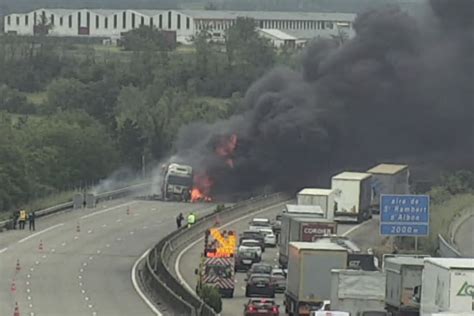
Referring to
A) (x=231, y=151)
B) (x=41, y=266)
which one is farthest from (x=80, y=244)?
(x=231, y=151)

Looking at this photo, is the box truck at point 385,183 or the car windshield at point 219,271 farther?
the box truck at point 385,183

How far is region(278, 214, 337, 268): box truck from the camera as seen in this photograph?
6431 cm

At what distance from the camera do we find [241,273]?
64.7 m

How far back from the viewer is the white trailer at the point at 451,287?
40.4 metres

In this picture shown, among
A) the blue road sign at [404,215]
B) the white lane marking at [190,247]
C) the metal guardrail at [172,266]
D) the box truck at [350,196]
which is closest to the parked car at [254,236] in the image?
the white lane marking at [190,247]

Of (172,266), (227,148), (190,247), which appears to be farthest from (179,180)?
(172,266)

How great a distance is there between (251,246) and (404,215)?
7.02 metres

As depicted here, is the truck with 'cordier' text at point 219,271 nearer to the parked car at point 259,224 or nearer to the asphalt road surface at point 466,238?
the asphalt road surface at point 466,238

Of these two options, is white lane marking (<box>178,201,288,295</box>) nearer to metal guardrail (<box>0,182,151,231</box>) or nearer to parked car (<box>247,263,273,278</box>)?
parked car (<box>247,263,273,278</box>)

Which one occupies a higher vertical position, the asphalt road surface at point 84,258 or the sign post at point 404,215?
the sign post at point 404,215

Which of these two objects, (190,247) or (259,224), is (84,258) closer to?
(190,247)

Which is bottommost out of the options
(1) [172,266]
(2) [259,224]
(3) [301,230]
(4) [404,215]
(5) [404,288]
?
(2) [259,224]

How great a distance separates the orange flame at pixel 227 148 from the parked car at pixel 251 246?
28.8 metres

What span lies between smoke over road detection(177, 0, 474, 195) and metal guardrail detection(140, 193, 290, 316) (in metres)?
7.01
